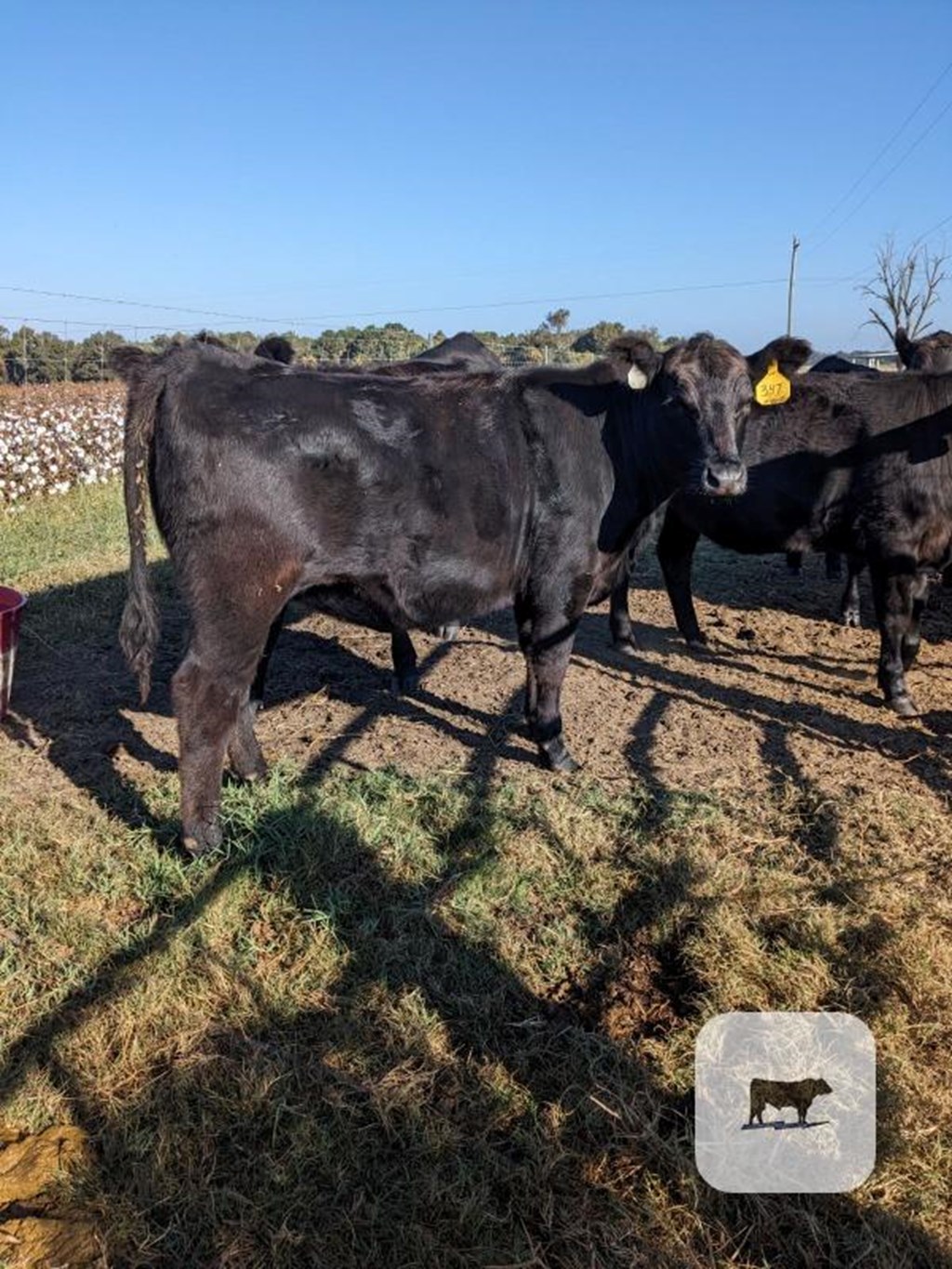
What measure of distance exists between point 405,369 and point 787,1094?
5.02 metres

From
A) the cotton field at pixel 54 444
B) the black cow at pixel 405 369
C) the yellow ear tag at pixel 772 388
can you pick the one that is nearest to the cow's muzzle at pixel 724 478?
the yellow ear tag at pixel 772 388

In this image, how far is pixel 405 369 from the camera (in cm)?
633

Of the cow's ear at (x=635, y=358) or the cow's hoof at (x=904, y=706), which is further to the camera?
the cow's hoof at (x=904, y=706)

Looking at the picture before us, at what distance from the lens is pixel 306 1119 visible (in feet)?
8.61

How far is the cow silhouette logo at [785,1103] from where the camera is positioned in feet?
8.07

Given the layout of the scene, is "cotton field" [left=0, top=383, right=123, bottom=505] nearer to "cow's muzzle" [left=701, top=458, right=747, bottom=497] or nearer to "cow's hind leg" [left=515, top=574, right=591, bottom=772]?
"cow's hind leg" [left=515, top=574, right=591, bottom=772]

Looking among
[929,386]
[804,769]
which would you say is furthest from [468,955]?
[929,386]

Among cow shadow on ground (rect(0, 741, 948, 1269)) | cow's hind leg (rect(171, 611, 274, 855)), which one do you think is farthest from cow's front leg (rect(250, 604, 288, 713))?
cow shadow on ground (rect(0, 741, 948, 1269))

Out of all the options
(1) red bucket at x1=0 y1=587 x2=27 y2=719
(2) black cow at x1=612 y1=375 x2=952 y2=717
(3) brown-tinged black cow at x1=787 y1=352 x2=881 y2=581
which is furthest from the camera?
(3) brown-tinged black cow at x1=787 y1=352 x2=881 y2=581

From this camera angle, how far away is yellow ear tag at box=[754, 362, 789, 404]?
504cm

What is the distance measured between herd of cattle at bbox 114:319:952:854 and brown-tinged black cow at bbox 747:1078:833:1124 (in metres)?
2.07

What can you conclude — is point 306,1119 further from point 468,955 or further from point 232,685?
point 232,685

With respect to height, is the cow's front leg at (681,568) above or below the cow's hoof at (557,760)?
above

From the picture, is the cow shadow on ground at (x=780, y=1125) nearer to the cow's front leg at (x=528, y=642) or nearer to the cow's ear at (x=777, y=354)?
the cow's front leg at (x=528, y=642)
